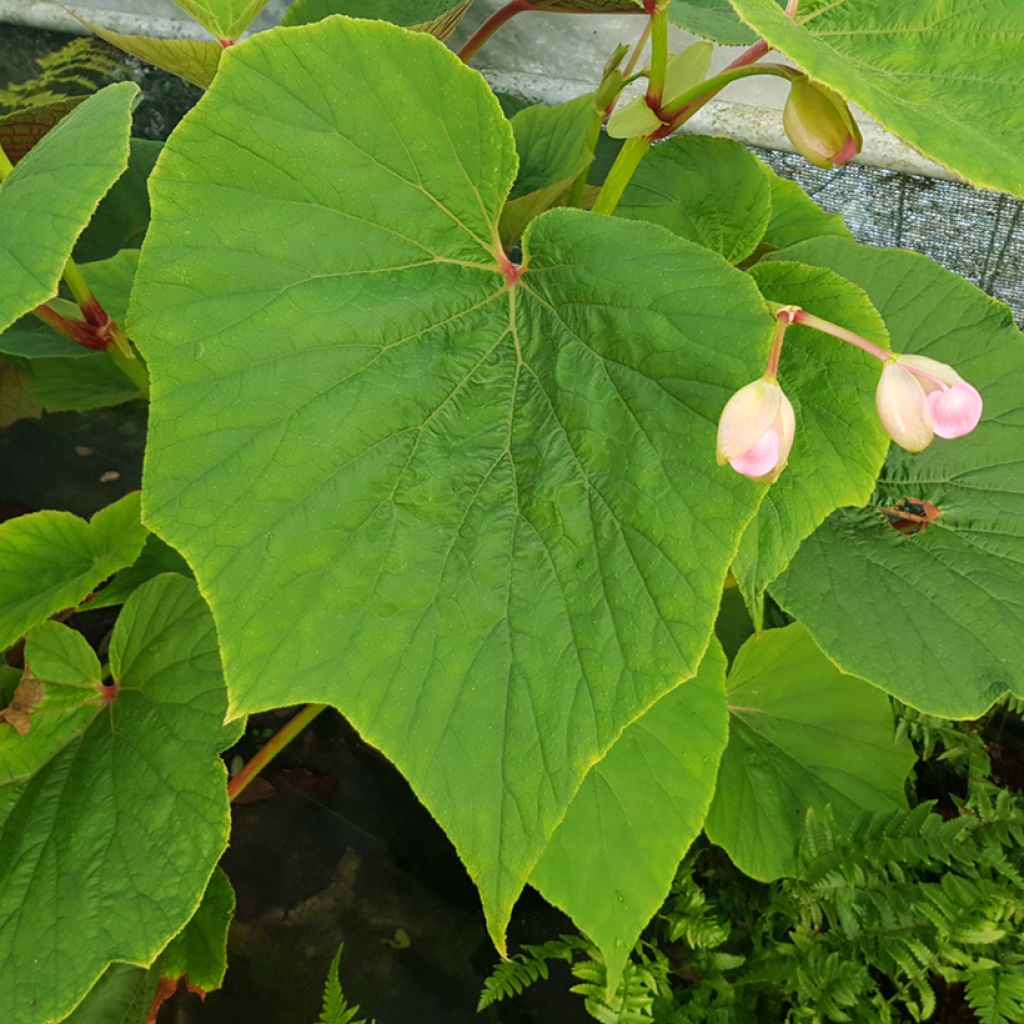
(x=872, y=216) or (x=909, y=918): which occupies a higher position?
(x=872, y=216)

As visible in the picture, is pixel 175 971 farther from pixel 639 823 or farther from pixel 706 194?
pixel 706 194

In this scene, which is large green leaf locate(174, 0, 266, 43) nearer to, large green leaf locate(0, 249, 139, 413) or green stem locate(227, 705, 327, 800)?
large green leaf locate(0, 249, 139, 413)

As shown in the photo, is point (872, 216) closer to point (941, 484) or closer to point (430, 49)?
point (941, 484)

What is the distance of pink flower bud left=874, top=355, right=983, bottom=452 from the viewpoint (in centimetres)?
50

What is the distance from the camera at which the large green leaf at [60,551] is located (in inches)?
34.4

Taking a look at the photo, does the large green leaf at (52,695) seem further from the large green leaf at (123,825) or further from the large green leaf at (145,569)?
the large green leaf at (145,569)

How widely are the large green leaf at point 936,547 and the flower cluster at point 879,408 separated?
0.25m

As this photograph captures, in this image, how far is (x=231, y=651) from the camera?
545 mm

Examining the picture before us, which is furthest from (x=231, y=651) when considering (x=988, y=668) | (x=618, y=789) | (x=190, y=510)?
(x=988, y=668)

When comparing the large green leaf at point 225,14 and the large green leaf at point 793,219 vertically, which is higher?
the large green leaf at point 225,14

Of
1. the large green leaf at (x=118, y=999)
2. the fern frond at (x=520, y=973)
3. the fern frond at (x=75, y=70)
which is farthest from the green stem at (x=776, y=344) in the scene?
the fern frond at (x=75, y=70)

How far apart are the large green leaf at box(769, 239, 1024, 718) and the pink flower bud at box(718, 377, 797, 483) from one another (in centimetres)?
29

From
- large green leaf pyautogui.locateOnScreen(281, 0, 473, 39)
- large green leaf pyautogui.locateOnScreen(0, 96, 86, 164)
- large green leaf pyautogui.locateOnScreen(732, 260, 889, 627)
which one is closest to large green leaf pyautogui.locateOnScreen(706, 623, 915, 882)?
large green leaf pyautogui.locateOnScreen(732, 260, 889, 627)

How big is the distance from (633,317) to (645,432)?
0.07 m
